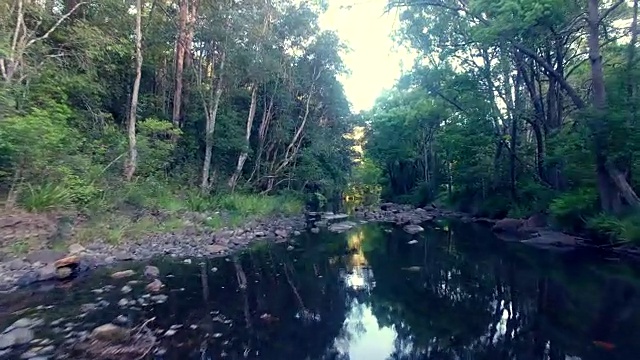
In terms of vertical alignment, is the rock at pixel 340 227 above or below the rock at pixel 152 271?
above

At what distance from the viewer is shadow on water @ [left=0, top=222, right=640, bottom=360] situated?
18.0 feet

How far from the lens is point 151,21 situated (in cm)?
1788

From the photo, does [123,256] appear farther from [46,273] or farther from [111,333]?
[111,333]

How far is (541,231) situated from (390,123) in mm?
19569

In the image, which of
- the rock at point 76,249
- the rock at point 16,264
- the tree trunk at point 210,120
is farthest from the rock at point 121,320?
the tree trunk at point 210,120

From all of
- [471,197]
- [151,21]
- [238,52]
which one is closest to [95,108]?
[151,21]

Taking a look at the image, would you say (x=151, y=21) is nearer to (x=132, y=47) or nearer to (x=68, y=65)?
(x=132, y=47)

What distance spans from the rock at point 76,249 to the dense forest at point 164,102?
1181mm

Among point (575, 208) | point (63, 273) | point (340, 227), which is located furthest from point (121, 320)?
point (340, 227)

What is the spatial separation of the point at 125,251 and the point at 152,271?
2.28 meters

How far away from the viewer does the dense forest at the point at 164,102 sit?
11062 millimetres

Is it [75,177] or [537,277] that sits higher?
[75,177]

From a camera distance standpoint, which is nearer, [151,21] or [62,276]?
[62,276]

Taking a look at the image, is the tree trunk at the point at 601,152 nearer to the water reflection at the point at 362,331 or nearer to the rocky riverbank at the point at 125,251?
the water reflection at the point at 362,331
